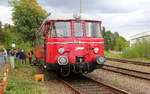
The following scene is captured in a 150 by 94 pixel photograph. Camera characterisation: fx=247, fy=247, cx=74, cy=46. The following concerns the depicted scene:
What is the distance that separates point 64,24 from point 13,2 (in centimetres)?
2625

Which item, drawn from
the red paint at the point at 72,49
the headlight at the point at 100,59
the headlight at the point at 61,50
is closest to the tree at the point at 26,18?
the red paint at the point at 72,49

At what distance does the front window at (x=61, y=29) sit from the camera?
1188cm

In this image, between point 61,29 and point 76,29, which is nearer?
point 61,29

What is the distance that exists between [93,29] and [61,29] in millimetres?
1660

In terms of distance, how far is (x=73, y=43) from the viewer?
11781mm

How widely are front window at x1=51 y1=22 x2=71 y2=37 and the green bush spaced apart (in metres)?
26.5

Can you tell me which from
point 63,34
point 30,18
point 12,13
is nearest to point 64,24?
point 63,34

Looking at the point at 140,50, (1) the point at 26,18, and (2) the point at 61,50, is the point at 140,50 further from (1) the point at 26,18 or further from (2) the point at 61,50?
(2) the point at 61,50

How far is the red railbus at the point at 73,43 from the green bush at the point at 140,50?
25.8 m

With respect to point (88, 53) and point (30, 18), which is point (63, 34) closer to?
point (88, 53)

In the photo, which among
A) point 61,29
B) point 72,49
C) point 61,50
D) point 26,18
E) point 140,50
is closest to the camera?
point 61,50

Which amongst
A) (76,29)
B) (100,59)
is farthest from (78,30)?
(100,59)

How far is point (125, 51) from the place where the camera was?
40969 mm

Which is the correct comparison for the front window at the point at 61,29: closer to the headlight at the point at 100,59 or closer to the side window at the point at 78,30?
the side window at the point at 78,30
